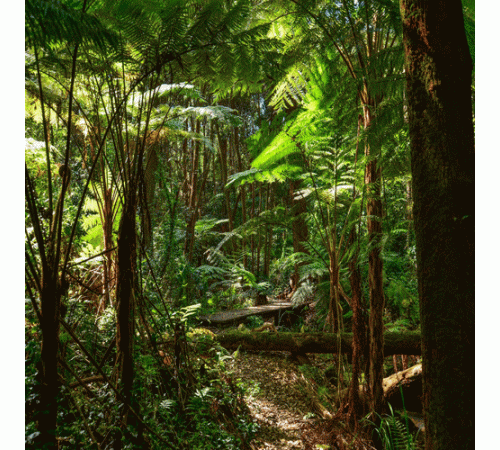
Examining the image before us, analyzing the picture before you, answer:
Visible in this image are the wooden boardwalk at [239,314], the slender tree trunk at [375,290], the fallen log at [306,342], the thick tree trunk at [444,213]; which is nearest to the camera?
the thick tree trunk at [444,213]

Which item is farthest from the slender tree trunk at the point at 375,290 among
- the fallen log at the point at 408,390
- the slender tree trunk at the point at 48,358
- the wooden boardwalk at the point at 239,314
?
the wooden boardwalk at the point at 239,314

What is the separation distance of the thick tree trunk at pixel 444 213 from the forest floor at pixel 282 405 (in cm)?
152

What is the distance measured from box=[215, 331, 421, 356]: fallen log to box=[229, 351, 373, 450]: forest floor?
7.8 inches

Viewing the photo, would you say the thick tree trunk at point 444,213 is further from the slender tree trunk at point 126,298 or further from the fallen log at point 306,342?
the fallen log at point 306,342

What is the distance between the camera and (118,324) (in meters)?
1.49

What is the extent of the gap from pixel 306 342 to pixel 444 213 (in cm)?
330

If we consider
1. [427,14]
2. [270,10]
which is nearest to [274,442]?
[427,14]

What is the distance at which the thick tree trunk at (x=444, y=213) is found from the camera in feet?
3.25

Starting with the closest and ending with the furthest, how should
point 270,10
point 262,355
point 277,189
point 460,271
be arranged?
point 460,271 < point 270,10 < point 262,355 < point 277,189

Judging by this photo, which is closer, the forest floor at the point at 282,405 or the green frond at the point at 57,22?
the green frond at the point at 57,22

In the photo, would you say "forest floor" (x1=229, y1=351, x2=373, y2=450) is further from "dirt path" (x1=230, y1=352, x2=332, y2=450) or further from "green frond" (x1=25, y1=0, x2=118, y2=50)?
"green frond" (x1=25, y1=0, x2=118, y2=50)

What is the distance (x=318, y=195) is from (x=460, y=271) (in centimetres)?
157

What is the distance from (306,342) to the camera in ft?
13.2

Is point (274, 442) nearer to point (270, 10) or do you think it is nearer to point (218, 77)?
point (218, 77)
